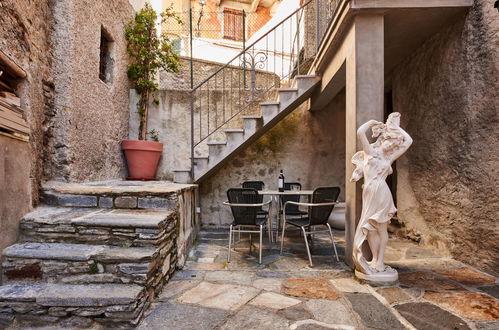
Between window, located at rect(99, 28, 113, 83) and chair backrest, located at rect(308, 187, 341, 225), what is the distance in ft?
11.9

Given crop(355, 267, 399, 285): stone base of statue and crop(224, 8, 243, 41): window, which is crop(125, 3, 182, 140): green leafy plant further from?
crop(224, 8, 243, 41): window

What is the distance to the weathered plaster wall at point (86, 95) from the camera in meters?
3.29

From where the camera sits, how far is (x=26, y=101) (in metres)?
2.69

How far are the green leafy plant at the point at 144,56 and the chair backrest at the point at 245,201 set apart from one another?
2693mm

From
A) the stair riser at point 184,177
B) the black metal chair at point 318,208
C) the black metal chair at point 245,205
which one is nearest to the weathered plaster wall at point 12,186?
the black metal chair at point 245,205

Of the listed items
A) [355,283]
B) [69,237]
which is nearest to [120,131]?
[69,237]

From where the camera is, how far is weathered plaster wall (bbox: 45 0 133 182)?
3.29 m

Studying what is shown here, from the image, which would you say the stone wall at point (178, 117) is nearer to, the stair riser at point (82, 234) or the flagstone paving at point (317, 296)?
the flagstone paving at point (317, 296)

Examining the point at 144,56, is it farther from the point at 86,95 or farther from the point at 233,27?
the point at 233,27

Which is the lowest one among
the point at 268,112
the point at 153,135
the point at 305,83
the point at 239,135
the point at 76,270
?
the point at 76,270

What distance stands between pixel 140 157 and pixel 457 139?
14.7 ft

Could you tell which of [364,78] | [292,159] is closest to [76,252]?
[364,78]

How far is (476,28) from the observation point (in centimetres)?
306

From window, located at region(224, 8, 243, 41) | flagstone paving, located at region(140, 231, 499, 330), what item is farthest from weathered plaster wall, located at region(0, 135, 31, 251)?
A: window, located at region(224, 8, 243, 41)
